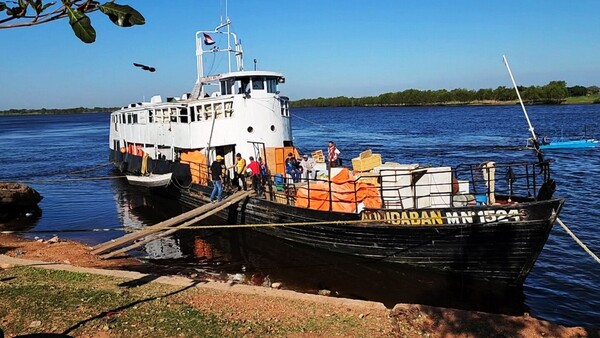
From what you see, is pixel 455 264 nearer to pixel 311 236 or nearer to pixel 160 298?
pixel 311 236

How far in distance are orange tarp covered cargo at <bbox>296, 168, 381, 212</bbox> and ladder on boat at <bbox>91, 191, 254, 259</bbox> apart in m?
2.69

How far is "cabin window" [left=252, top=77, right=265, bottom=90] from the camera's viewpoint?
19.4 metres

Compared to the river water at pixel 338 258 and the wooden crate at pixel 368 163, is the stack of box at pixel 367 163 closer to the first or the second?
the wooden crate at pixel 368 163

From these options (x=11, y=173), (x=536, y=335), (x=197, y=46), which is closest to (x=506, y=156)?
(x=197, y=46)

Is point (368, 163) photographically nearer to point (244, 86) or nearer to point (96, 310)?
point (244, 86)

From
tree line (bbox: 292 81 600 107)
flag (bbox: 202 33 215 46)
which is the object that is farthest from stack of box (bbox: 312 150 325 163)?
tree line (bbox: 292 81 600 107)

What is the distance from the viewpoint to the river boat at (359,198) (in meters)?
11.3

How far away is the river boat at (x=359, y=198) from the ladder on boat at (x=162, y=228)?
2.82 ft

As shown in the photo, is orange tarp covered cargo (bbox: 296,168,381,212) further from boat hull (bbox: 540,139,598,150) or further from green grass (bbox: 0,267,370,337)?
boat hull (bbox: 540,139,598,150)

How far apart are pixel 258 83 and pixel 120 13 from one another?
1699 centimetres

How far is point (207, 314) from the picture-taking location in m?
7.83

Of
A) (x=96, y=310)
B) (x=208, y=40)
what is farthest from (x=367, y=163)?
(x=208, y=40)

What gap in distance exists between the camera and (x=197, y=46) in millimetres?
23688

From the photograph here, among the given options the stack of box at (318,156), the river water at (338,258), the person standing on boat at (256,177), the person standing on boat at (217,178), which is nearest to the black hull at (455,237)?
the river water at (338,258)
